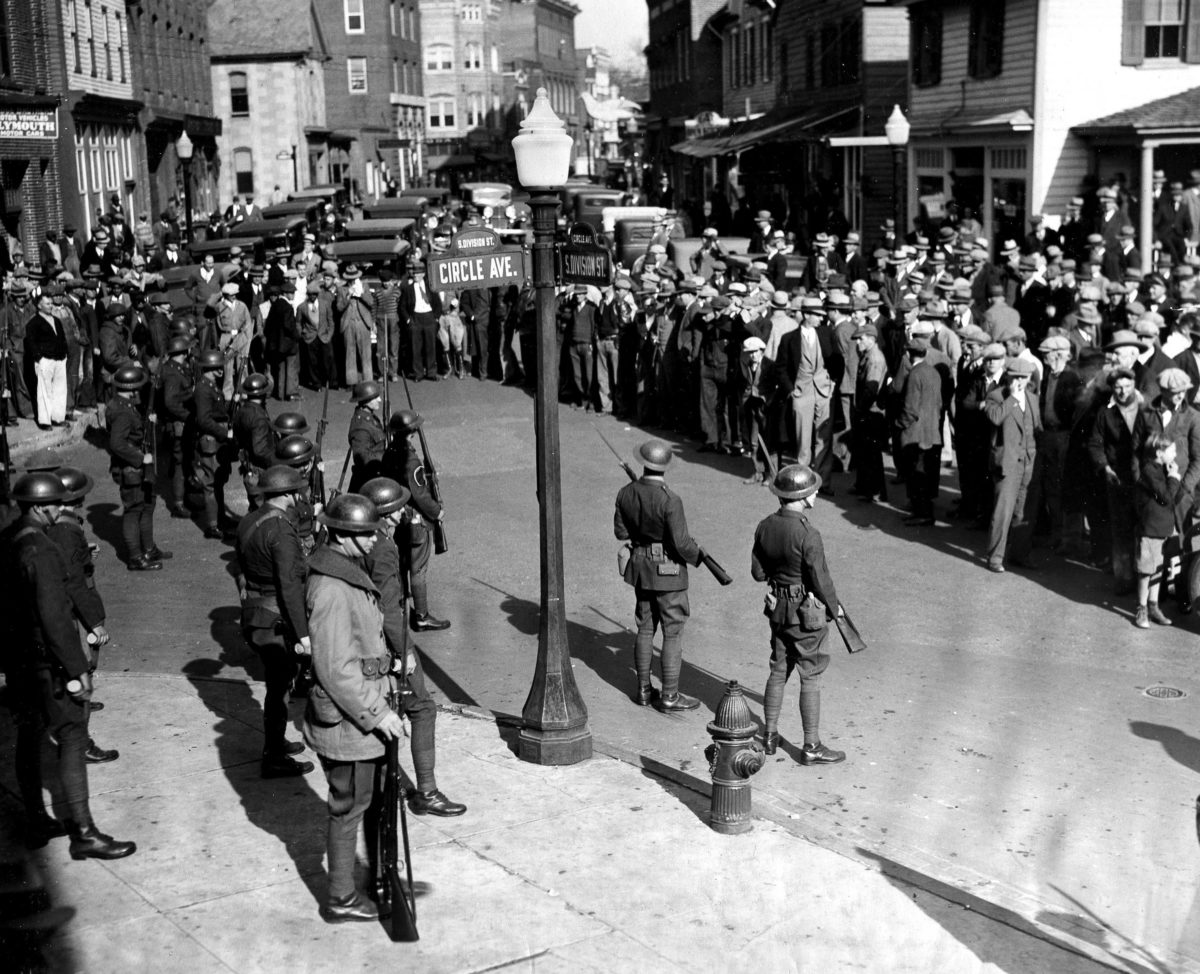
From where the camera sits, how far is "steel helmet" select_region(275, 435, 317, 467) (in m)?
11.1

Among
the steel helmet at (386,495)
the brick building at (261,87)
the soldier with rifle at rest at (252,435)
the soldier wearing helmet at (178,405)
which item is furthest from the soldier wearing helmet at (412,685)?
the brick building at (261,87)

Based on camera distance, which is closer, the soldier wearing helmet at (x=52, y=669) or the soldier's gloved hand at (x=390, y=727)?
the soldier's gloved hand at (x=390, y=727)

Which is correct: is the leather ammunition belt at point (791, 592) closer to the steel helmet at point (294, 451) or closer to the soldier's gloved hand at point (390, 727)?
the soldier's gloved hand at point (390, 727)

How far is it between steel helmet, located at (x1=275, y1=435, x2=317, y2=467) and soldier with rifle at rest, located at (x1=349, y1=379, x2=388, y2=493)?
1.38 m

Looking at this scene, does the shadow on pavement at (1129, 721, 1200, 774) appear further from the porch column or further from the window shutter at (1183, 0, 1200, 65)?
the window shutter at (1183, 0, 1200, 65)

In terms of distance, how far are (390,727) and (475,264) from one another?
13.0 feet

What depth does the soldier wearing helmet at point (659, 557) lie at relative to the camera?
34.1 feet

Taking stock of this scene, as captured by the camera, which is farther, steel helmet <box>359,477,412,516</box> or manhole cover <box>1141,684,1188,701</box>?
manhole cover <box>1141,684,1188,701</box>

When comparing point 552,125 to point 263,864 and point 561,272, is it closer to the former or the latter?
point 561,272

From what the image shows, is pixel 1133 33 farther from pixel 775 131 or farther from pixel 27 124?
pixel 27 124

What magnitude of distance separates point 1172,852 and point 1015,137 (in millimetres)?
22541

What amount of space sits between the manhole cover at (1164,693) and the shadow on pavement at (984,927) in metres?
3.65

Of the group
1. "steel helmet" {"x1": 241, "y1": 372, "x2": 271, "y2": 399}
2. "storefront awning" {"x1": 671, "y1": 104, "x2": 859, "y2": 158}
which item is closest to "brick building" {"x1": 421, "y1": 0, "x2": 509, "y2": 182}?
"storefront awning" {"x1": 671, "y1": 104, "x2": 859, "y2": 158}

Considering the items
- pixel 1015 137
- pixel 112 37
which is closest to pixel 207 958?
pixel 1015 137
